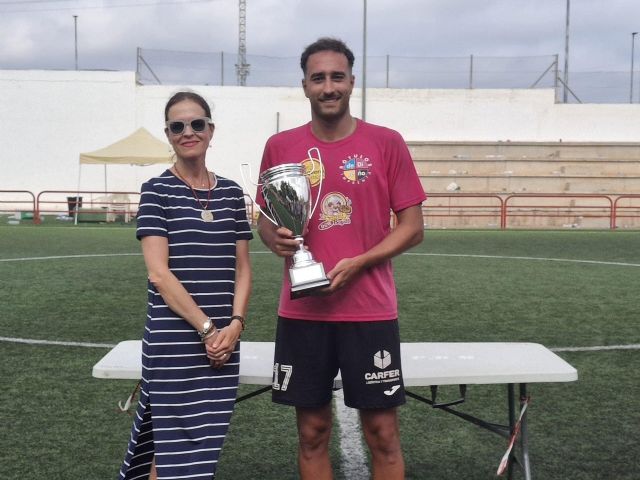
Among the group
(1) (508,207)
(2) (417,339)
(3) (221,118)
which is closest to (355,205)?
(2) (417,339)


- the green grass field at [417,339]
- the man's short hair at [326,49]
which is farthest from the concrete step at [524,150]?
the man's short hair at [326,49]

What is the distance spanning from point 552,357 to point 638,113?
1177 inches

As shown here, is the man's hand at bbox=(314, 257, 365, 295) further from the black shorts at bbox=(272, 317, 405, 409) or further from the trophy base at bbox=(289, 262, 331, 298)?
the black shorts at bbox=(272, 317, 405, 409)

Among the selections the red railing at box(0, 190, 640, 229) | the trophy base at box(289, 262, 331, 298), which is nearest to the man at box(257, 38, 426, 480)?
the trophy base at box(289, 262, 331, 298)

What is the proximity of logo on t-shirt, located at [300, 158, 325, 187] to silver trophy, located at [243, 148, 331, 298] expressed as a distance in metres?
0.03

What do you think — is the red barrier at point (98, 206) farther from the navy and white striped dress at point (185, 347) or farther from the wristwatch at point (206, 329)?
the wristwatch at point (206, 329)

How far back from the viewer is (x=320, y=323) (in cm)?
300

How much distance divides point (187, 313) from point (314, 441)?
71 cm

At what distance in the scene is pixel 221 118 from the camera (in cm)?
3039

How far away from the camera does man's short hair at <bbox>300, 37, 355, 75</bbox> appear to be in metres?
3.02

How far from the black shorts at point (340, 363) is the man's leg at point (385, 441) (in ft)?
0.21

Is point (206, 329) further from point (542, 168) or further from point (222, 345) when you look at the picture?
point (542, 168)

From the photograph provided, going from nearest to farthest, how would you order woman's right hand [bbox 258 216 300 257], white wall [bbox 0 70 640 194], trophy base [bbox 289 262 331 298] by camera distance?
trophy base [bbox 289 262 331 298] → woman's right hand [bbox 258 216 300 257] → white wall [bbox 0 70 640 194]

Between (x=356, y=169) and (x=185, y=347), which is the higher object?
(x=356, y=169)
